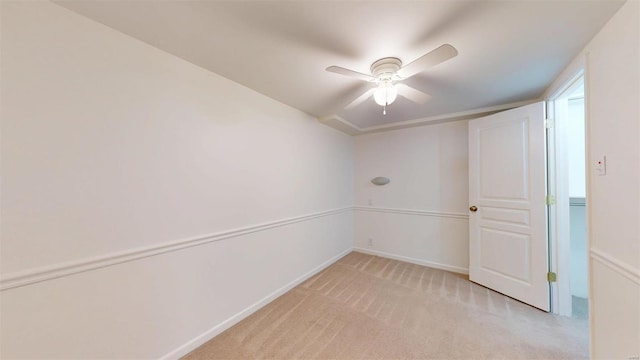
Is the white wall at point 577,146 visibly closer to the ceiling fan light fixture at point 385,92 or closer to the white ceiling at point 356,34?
the white ceiling at point 356,34

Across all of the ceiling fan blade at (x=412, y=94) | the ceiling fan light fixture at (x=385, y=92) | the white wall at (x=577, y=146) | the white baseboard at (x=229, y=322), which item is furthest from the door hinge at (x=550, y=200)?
the white baseboard at (x=229, y=322)

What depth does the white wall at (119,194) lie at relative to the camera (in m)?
1.04

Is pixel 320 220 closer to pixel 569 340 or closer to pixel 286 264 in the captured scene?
pixel 286 264

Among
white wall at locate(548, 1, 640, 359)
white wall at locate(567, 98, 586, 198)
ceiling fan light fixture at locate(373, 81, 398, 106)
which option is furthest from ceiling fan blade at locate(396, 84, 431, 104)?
white wall at locate(567, 98, 586, 198)

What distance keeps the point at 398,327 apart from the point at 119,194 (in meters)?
2.37

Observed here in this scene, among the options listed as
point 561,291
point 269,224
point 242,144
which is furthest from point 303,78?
point 561,291

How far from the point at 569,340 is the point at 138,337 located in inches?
127

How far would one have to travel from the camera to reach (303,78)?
1.92 metres

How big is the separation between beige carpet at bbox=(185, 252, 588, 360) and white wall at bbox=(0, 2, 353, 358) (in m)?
0.33

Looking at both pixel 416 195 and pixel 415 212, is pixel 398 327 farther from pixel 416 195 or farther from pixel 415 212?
pixel 416 195

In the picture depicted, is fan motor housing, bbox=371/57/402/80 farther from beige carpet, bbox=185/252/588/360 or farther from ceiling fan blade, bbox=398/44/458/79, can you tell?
beige carpet, bbox=185/252/588/360

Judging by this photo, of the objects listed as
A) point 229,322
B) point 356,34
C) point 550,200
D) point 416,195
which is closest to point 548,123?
point 550,200

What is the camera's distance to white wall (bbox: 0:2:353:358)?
1040mm

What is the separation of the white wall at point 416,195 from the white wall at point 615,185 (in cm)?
160
